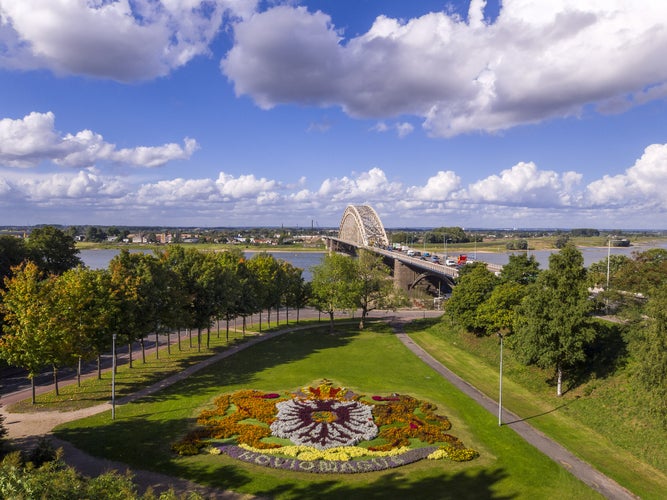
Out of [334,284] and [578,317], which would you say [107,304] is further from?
[578,317]

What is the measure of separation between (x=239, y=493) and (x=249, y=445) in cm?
493

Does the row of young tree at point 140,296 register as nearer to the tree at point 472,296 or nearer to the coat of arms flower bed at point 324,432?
the coat of arms flower bed at point 324,432

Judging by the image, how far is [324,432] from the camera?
1132 inches

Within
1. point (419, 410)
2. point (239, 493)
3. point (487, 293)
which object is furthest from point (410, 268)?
point (239, 493)

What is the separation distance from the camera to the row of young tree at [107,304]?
31.9m

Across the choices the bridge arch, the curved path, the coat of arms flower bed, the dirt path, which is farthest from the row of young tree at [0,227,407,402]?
the bridge arch

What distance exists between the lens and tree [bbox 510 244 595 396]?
34562 millimetres

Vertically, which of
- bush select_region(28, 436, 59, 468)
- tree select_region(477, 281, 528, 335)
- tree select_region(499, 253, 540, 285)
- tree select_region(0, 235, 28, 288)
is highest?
tree select_region(0, 235, 28, 288)

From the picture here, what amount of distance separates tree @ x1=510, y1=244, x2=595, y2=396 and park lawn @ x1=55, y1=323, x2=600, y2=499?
737 cm

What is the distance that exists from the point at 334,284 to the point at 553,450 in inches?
1535

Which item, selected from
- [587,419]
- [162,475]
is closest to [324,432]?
[162,475]

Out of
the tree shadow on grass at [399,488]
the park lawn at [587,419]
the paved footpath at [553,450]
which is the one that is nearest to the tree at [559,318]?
the park lawn at [587,419]

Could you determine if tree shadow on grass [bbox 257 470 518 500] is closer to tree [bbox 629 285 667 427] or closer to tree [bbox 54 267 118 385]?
tree [bbox 629 285 667 427]

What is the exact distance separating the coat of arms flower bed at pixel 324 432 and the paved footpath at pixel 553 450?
5.35 metres
